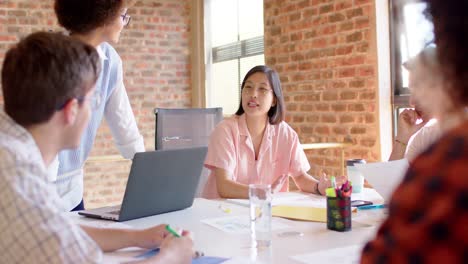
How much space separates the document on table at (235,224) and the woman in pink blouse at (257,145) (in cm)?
61

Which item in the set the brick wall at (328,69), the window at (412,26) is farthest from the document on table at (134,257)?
the brick wall at (328,69)

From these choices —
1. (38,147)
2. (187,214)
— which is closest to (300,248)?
(187,214)

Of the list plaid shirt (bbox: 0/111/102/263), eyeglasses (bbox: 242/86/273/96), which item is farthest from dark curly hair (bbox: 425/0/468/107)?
eyeglasses (bbox: 242/86/273/96)

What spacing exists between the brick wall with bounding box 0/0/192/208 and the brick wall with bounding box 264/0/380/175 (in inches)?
59.4

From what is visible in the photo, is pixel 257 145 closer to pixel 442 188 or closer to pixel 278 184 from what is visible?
pixel 278 184

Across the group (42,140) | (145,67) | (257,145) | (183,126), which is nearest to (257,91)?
(257,145)

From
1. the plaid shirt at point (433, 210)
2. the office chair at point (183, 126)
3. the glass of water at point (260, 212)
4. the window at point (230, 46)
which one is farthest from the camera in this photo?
the window at point (230, 46)

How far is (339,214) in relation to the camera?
166 centimetres

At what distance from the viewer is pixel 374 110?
392 centimetres

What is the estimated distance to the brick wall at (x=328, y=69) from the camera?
3.96 m

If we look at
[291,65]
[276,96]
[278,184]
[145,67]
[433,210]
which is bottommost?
[278,184]

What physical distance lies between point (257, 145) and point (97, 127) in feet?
2.59

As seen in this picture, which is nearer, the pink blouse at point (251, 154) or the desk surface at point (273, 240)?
the desk surface at point (273, 240)

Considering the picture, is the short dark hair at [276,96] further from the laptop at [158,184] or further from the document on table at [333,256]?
the document on table at [333,256]
